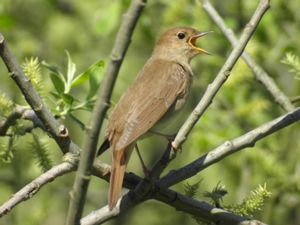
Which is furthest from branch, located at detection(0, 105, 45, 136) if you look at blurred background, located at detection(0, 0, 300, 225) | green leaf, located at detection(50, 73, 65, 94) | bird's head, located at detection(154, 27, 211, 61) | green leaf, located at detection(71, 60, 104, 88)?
bird's head, located at detection(154, 27, 211, 61)

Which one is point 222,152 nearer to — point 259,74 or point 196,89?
point 259,74

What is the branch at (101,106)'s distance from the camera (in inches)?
91.0

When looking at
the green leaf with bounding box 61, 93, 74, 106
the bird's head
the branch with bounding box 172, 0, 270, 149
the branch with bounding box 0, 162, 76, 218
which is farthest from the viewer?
the bird's head

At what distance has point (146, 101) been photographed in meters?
4.45

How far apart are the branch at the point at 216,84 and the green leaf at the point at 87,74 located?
→ 96cm

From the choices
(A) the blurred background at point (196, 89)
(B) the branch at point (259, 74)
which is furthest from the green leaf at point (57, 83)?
(A) the blurred background at point (196, 89)

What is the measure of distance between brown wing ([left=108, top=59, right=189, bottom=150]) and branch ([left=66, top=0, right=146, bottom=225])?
1247 mm

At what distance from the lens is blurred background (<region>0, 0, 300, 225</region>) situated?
6113mm

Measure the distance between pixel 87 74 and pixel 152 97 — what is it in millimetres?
520

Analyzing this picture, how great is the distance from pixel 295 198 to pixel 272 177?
85 cm

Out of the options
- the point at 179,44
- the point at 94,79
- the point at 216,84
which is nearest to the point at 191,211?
the point at 216,84

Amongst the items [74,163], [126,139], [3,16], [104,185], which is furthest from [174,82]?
→ [104,185]

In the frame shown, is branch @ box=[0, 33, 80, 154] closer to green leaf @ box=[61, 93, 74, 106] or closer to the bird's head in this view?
green leaf @ box=[61, 93, 74, 106]

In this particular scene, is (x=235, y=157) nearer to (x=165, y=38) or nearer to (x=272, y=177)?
(x=272, y=177)
